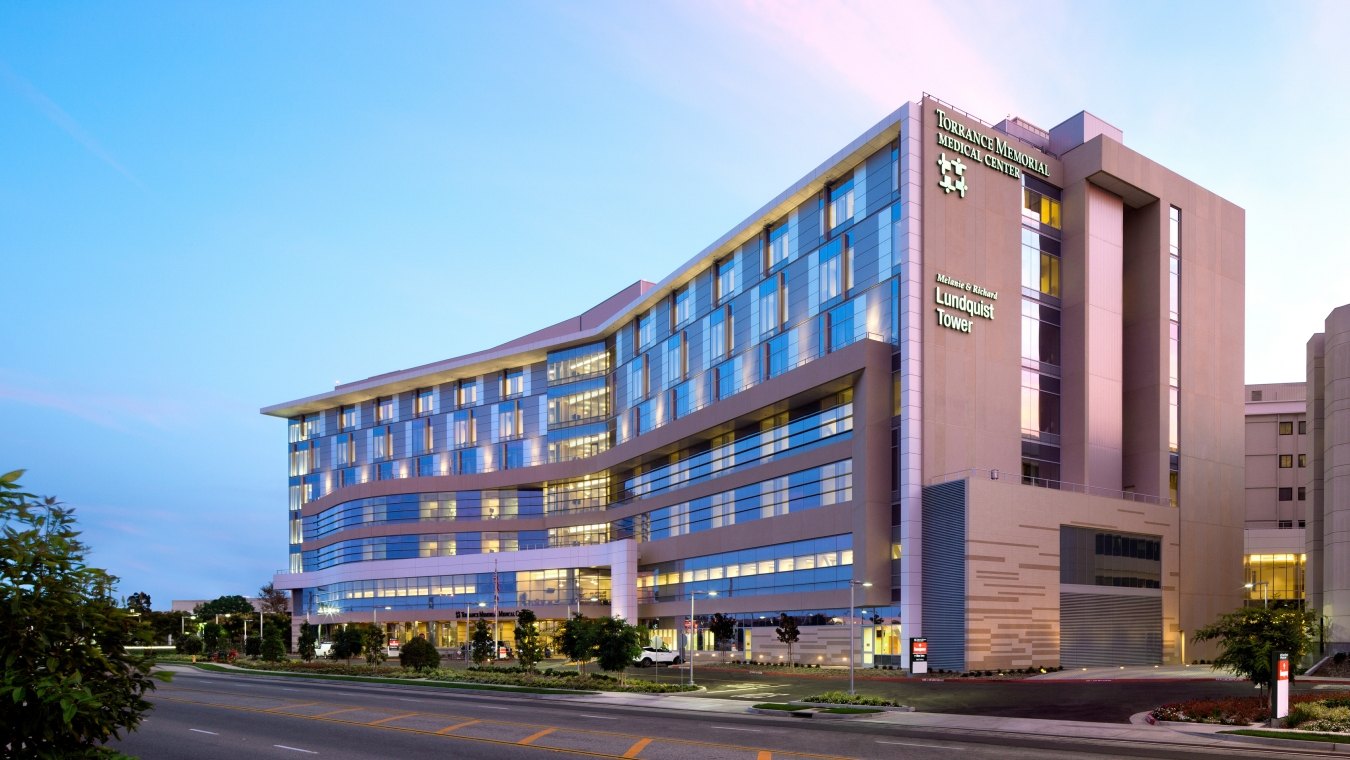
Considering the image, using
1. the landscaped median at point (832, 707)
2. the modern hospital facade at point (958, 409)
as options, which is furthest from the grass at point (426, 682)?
the modern hospital facade at point (958, 409)

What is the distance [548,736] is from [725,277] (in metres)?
65.7

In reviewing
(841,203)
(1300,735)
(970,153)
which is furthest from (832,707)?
(841,203)

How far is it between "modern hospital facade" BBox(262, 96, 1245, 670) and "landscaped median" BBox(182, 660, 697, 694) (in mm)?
19788

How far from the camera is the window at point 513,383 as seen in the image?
128 meters

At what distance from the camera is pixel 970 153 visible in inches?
2832

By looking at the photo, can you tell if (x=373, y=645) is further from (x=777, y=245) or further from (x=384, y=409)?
(x=384, y=409)

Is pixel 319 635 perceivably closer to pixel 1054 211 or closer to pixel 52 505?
pixel 1054 211

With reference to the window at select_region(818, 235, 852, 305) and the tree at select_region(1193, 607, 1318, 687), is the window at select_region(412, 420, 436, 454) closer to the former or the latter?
the window at select_region(818, 235, 852, 305)

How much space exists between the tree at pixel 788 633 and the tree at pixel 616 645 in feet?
67.0

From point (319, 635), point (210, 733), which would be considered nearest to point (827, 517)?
point (210, 733)

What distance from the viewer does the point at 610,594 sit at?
363 feet

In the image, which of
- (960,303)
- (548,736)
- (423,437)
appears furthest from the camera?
(423,437)

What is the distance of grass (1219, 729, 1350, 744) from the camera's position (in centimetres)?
2773

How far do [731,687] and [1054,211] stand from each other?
4447cm
